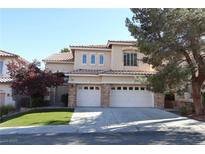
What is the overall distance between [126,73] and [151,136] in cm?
1701

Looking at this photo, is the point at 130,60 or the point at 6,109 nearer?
the point at 6,109

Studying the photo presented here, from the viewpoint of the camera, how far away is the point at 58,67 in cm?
3622

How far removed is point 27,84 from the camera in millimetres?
28938

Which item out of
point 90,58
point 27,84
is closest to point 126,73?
point 90,58

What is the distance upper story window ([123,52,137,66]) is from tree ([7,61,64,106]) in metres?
6.94

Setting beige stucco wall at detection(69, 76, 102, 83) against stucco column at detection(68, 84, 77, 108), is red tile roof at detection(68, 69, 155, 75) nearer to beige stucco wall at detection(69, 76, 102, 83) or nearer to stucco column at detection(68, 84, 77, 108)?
beige stucco wall at detection(69, 76, 102, 83)

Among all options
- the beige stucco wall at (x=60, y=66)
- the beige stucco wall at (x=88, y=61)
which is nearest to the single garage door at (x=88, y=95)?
the beige stucco wall at (x=88, y=61)

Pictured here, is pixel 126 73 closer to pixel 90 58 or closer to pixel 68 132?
pixel 90 58

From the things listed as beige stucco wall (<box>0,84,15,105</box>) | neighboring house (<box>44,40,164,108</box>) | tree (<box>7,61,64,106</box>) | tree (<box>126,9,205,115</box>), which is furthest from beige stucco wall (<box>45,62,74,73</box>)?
tree (<box>126,9,205,115</box>)

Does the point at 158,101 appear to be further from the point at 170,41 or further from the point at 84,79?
the point at 170,41

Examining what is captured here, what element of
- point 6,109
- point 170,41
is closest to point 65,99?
point 6,109

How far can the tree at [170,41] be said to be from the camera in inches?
759

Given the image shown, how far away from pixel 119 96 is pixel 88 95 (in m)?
2.84

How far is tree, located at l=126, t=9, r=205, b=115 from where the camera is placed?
19.3 metres
